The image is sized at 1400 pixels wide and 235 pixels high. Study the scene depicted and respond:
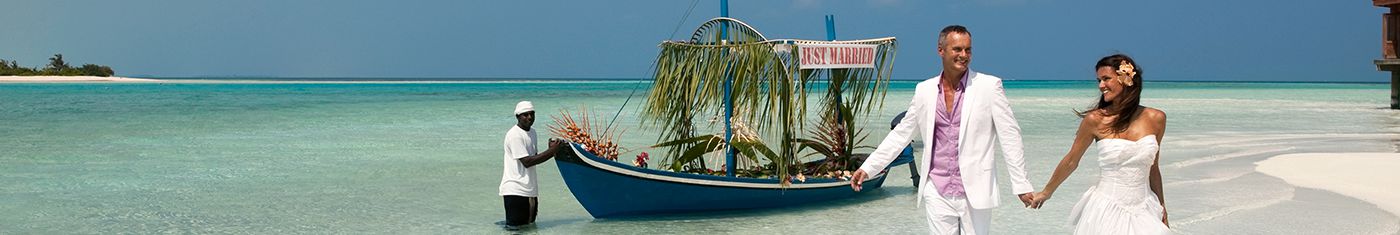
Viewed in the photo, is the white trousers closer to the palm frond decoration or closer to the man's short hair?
the man's short hair

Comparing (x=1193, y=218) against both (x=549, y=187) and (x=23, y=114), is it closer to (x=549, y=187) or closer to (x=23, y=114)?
(x=549, y=187)

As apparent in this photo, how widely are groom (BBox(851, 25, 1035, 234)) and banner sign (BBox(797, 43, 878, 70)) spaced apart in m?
3.76

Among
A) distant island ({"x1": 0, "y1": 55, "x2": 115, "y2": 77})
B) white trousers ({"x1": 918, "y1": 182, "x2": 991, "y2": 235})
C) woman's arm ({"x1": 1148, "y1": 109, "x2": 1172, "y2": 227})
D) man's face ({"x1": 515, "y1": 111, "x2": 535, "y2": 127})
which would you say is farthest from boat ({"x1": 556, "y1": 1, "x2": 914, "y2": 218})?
distant island ({"x1": 0, "y1": 55, "x2": 115, "y2": 77})

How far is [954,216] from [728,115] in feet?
13.3

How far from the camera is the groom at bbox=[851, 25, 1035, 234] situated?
4.78 meters

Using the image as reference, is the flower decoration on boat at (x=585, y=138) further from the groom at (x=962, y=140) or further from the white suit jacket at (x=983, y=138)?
the white suit jacket at (x=983, y=138)

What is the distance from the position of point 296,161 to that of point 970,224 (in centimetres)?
1217

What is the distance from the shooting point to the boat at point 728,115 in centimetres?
860

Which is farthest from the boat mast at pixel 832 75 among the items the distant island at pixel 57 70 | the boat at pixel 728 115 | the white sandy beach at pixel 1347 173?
the distant island at pixel 57 70

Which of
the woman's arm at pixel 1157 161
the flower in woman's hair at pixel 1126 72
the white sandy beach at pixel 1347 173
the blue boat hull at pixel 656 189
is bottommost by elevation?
the white sandy beach at pixel 1347 173

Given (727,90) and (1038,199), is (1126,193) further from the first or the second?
(727,90)

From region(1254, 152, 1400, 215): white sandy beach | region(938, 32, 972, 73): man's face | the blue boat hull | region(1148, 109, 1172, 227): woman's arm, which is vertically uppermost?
region(938, 32, 972, 73): man's face

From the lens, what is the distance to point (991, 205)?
4.82 meters

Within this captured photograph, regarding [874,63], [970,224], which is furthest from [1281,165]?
[970,224]
